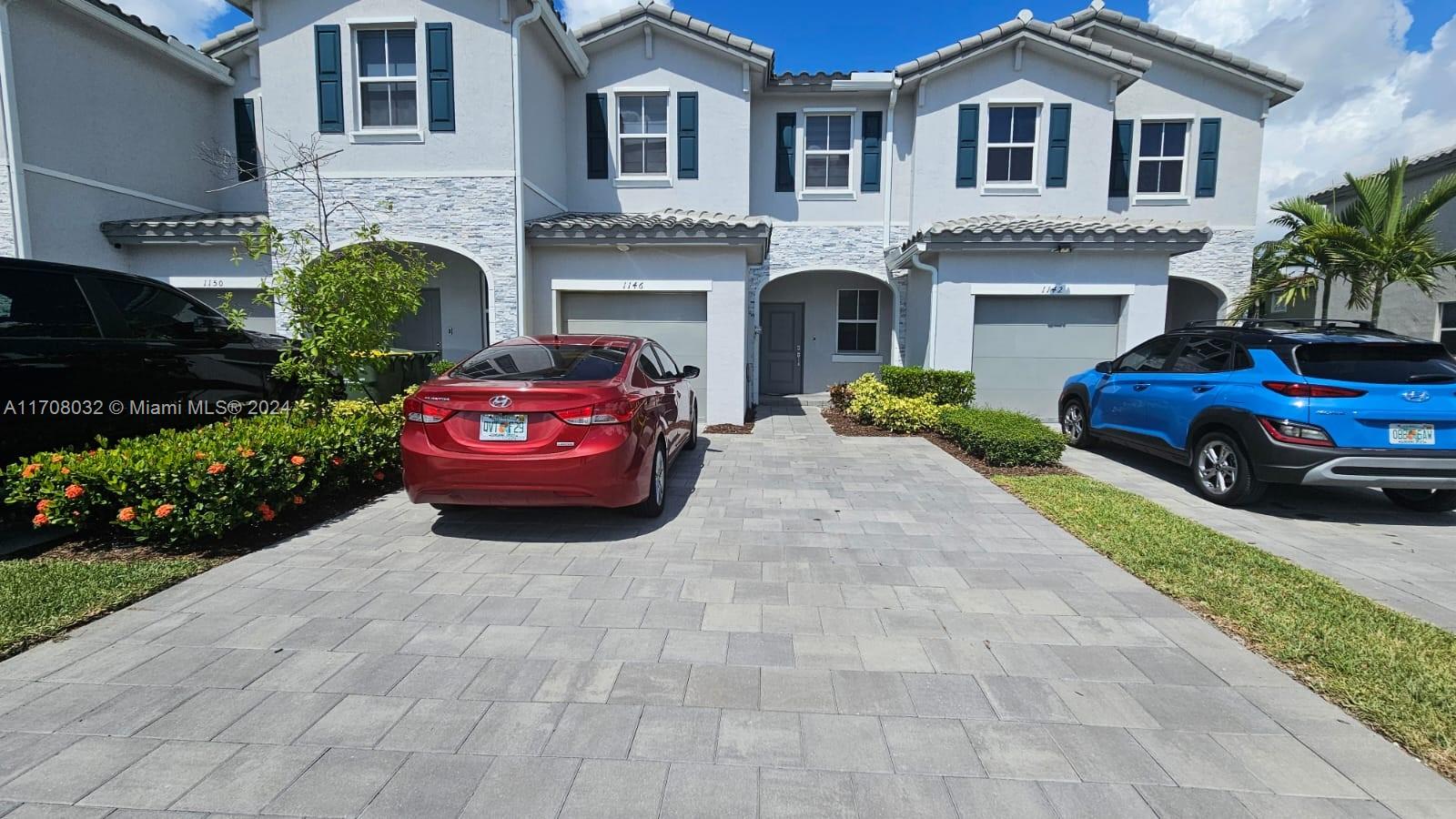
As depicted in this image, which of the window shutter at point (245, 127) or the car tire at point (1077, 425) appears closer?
the car tire at point (1077, 425)

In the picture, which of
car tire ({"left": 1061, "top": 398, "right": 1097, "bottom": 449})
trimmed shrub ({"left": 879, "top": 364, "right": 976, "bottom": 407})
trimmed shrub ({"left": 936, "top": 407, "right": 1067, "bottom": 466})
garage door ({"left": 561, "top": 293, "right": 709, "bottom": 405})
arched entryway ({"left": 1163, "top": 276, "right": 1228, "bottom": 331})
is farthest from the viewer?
arched entryway ({"left": 1163, "top": 276, "right": 1228, "bottom": 331})

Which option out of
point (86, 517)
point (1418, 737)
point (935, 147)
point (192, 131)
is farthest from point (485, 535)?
point (192, 131)

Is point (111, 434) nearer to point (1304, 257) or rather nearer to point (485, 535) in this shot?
point (485, 535)

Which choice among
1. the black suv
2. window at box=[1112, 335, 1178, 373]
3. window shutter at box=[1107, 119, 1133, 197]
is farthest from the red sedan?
window shutter at box=[1107, 119, 1133, 197]

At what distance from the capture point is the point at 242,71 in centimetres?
1305

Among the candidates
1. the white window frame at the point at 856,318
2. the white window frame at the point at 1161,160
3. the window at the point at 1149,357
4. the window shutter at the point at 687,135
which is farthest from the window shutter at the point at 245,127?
the white window frame at the point at 1161,160

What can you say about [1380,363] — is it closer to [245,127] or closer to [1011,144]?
[1011,144]

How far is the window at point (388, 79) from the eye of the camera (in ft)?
33.1

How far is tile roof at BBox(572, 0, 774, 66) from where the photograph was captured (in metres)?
12.0

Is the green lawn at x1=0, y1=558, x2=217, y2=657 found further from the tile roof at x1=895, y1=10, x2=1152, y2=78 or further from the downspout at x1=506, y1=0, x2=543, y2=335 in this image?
the tile roof at x1=895, y1=10, x2=1152, y2=78

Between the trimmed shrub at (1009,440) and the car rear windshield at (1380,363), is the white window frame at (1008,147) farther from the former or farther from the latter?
the car rear windshield at (1380,363)

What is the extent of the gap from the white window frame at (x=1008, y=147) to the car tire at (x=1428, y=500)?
339 inches

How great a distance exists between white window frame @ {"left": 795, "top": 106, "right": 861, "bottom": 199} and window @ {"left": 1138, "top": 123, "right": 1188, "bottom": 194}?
6.09 m

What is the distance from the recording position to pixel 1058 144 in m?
13.0
